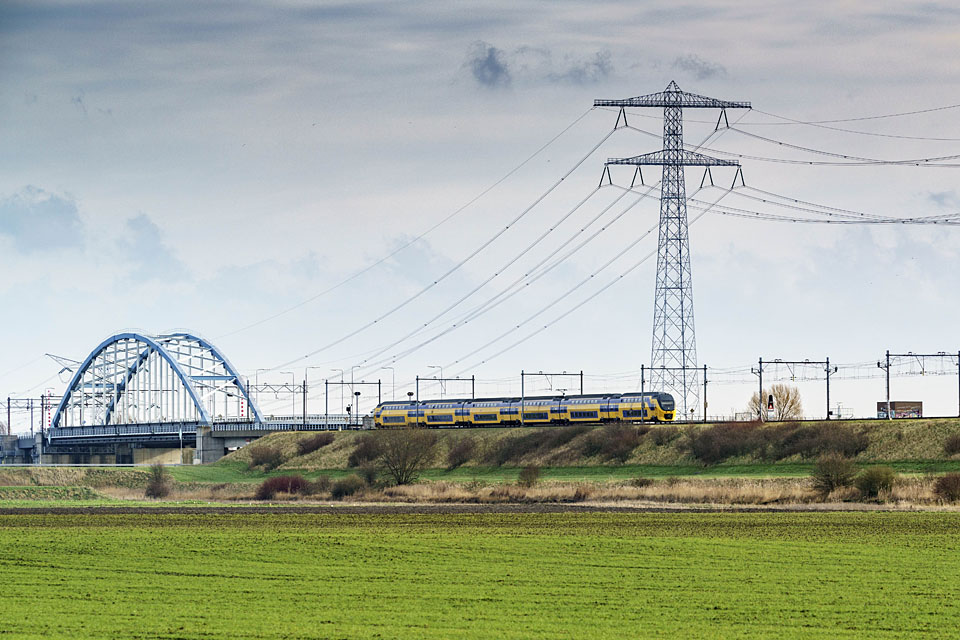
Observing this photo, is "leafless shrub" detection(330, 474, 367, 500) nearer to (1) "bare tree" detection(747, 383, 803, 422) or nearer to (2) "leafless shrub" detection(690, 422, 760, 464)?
(2) "leafless shrub" detection(690, 422, 760, 464)

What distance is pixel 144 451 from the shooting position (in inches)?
7534

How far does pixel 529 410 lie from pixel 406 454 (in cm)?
3200

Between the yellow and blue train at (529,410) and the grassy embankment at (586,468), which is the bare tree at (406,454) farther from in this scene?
the yellow and blue train at (529,410)

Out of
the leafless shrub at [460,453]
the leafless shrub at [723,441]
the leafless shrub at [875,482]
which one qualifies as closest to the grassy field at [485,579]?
the leafless shrub at [875,482]

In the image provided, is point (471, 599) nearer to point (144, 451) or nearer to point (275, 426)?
point (275, 426)

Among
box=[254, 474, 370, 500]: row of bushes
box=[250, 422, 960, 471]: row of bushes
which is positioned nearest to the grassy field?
box=[254, 474, 370, 500]: row of bushes

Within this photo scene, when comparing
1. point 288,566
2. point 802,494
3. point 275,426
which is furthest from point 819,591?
point 275,426

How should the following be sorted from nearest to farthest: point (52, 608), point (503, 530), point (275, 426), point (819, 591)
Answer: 1. point (52, 608)
2. point (819, 591)
3. point (503, 530)
4. point (275, 426)

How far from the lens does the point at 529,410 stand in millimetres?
135250

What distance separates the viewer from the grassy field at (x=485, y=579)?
95.5 feet

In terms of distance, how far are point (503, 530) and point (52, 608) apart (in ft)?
83.7

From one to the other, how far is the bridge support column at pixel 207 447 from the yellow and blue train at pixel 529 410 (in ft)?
103

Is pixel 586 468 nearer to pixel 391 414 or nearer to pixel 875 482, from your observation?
pixel 391 414

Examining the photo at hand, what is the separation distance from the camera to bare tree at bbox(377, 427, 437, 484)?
10506 cm
